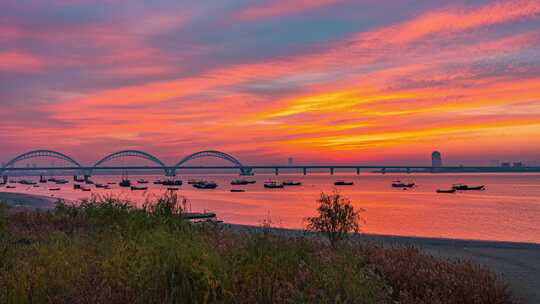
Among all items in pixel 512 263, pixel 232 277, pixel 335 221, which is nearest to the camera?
pixel 232 277

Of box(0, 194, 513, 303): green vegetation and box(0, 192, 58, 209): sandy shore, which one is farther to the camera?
box(0, 192, 58, 209): sandy shore

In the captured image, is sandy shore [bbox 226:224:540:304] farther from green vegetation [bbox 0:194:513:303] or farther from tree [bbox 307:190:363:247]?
green vegetation [bbox 0:194:513:303]

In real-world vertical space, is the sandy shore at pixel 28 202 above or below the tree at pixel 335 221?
below

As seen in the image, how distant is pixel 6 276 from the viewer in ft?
29.7

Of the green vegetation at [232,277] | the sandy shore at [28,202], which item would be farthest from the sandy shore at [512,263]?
the sandy shore at [28,202]

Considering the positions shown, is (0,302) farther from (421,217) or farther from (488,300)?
(421,217)

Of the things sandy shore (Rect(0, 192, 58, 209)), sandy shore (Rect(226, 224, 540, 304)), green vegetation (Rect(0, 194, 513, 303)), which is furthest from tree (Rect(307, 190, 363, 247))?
sandy shore (Rect(0, 192, 58, 209))

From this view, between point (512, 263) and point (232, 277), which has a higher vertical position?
point (232, 277)

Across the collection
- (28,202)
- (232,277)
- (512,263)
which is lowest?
(28,202)

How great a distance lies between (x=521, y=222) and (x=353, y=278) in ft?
200

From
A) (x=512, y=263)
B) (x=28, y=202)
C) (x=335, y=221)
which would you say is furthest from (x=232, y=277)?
(x=28, y=202)

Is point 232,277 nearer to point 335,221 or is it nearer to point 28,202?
point 335,221

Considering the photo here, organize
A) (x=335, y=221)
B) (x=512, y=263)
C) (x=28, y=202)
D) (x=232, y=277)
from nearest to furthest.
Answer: (x=232, y=277) < (x=512, y=263) < (x=335, y=221) < (x=28, y=202)

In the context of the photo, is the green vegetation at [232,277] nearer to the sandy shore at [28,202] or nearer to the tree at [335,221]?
the tree at [335,221]
